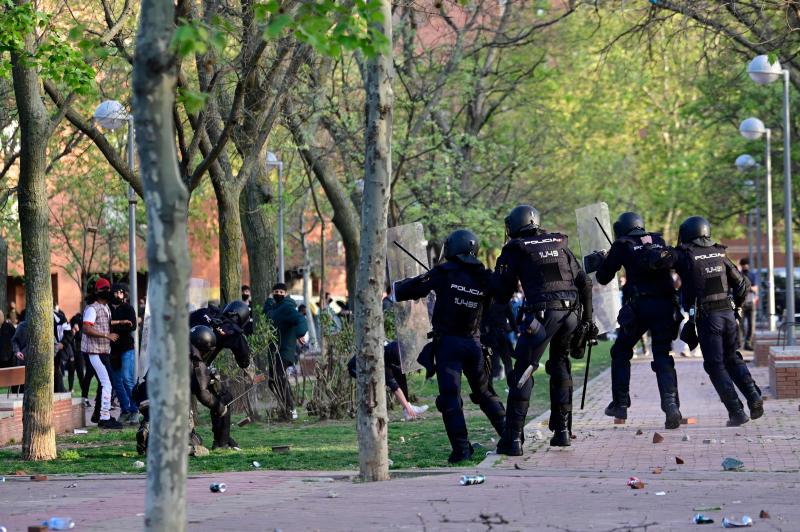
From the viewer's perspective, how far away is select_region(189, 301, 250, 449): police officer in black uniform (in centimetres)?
1216

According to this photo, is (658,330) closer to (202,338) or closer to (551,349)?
(551,349)

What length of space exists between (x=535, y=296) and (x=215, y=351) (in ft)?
10.8

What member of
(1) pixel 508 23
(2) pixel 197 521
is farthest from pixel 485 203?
(2) pixel 197 521

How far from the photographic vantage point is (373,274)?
9469 millimetres

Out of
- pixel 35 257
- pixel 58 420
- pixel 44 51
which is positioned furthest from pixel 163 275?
pixel 58 420

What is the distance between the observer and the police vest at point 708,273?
13031 millimetres

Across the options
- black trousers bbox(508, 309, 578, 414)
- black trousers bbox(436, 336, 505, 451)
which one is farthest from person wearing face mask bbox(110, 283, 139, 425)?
black trousers bbox(508, 309, 578, 414)

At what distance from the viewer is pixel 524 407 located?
36.0 feet

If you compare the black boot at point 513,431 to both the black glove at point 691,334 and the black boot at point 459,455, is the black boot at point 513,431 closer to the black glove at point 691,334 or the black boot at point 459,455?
the black boot at point 459,455

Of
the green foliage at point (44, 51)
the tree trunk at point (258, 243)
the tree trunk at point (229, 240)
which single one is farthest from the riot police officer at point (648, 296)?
the tree trunk at point (258, 243)

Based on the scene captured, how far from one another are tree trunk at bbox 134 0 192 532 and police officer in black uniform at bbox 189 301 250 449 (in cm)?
647

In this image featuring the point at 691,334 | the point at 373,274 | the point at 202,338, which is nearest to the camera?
the point at 373,274

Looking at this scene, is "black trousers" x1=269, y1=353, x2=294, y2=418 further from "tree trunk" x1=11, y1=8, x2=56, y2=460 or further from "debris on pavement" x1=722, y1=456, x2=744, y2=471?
"debris on pavement" x1=722, y1=456, x2=744, y2=471

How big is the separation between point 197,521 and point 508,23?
24327mm
